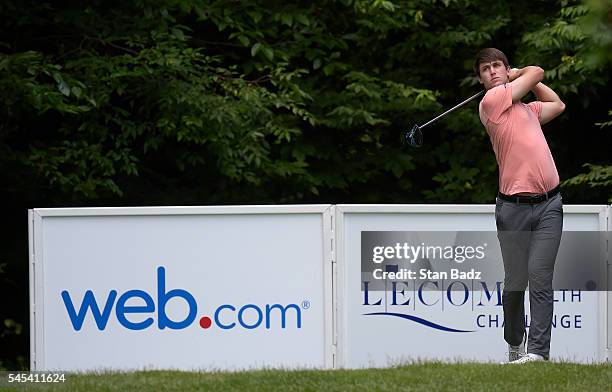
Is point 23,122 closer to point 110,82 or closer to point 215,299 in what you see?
point 110,82

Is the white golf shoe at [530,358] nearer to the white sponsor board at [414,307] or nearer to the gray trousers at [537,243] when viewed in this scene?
the gray trousers at [537,243]

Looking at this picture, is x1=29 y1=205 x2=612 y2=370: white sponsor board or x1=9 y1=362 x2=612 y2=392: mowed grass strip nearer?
x1=9 y1=362 x2=612 y2=392: mowed grass strip

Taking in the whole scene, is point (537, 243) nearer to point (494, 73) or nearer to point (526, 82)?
point (526, 82)

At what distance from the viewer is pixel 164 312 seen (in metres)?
7.54

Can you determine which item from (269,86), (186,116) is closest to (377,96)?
(269,86)

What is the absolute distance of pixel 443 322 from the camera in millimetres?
7586

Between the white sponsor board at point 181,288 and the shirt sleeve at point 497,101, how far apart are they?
1.33 m

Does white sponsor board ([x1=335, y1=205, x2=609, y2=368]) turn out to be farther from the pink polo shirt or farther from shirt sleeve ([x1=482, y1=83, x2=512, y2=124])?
shirt sleeve ([x1=482, y1=83, x2=512, y2=124])

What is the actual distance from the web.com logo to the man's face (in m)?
1.95

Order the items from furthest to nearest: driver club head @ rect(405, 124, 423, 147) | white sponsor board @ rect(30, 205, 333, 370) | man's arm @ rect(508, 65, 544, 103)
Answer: driver club head @ rect(405, 124, 423, 147) < white sponsor board @ rect(30, 205, 333, 370) < man's arm @ rect(508, 65, 544, 103)

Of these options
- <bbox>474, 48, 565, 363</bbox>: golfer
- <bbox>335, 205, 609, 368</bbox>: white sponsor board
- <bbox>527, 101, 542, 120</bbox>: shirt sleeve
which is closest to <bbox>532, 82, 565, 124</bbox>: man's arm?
<bbox>527, 101, 542, 120</bbox>: shirt sleeve

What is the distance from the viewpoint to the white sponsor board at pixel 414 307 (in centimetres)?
755

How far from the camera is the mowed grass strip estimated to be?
20.1 feet

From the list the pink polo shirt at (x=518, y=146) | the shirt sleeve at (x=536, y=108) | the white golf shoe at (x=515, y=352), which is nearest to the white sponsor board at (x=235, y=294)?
the white golf shoe at (x=515, y=352)
